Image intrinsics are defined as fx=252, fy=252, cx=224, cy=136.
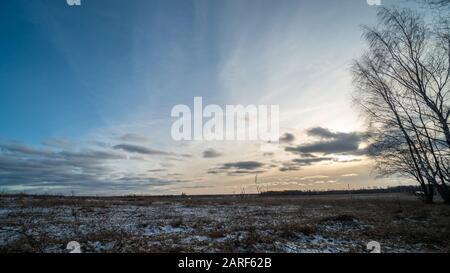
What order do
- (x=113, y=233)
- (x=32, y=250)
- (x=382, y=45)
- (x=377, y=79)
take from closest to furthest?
1. (x=32, y=250)
2. (x=113, y=233)
3. (x=382, y=45)
4. (x=377, y=79)

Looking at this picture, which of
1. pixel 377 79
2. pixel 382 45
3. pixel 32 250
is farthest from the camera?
pixel 377 79

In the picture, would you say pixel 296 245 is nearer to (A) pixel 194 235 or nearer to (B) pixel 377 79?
(A) pixel 194 235

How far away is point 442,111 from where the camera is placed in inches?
578

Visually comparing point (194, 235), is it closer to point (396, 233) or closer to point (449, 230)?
point (396, 233)

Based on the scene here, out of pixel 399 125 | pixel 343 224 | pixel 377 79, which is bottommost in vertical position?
pixel 343 224

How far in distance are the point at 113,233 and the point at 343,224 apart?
1223cm
